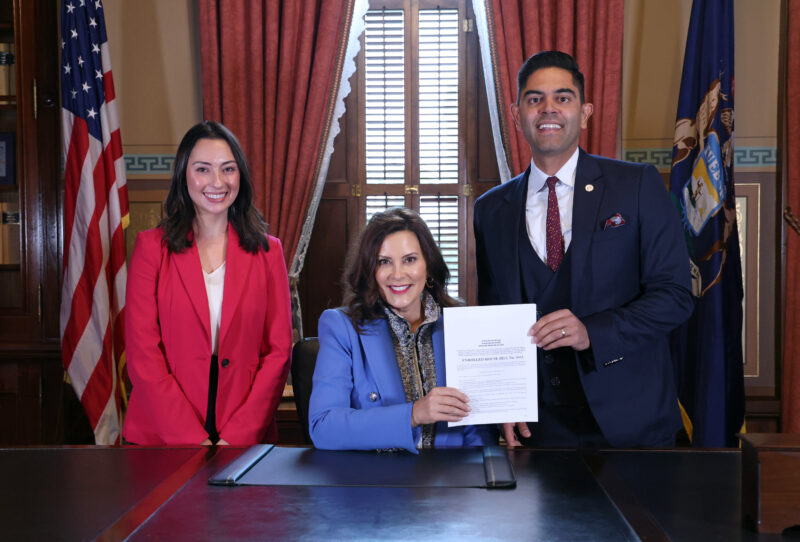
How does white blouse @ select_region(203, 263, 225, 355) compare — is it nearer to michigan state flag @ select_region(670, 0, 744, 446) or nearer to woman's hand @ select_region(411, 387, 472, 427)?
woman's hand @ select_region(411, 387, 472, 427)

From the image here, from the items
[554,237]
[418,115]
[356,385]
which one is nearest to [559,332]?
[554,237]

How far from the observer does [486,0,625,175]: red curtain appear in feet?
13.0

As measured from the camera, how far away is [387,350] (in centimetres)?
205

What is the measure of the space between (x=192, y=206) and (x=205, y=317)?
0.41 meters

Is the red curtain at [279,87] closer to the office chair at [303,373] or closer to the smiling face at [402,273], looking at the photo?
the office chair at [303,373]

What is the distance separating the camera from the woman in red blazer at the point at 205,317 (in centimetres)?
237

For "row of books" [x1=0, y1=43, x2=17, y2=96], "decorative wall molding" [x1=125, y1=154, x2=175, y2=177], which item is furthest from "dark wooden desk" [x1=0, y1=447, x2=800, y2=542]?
"row of books" [x1=0, y1=43, x2=17, y2=96]

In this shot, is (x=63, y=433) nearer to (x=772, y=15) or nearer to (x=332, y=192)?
(x=332, y=192)

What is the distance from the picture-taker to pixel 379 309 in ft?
6.98

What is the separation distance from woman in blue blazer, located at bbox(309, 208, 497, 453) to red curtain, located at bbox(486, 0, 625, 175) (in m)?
2.03

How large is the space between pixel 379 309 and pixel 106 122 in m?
2.61

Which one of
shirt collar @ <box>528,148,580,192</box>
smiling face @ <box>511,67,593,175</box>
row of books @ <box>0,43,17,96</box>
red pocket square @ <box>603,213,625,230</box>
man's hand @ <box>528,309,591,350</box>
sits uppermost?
row of books @ <box>0,43,17,96</box>

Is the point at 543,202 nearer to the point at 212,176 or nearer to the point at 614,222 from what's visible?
the point at 614,222

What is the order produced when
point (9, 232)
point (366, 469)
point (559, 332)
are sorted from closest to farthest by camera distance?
point (366, 469) < point (559, 332) < point (9, 232)
